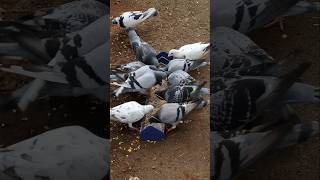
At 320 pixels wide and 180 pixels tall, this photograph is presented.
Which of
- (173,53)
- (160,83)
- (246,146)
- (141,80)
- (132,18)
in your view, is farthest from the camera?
(132,18)

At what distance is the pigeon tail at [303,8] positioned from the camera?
2025 mm

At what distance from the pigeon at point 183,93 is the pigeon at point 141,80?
0.47ft

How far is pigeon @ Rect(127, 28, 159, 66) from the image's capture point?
426 centimetres

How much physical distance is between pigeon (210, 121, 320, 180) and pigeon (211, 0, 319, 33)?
0.42 m

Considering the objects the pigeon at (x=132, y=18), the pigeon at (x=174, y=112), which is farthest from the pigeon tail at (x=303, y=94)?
the pigeon at (x=132, y=18)

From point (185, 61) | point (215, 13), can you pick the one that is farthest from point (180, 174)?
point (215, 13)

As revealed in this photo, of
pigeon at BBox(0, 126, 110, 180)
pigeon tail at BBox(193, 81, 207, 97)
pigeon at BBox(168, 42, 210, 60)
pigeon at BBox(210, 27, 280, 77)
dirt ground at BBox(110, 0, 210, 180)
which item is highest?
pigeon at BBox(210, 27, 280, 77)

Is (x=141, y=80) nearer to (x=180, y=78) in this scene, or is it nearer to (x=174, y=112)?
(x=180, y=78)

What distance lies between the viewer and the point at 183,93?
383 centimetres

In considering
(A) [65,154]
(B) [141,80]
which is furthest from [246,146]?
(B) [141,80]

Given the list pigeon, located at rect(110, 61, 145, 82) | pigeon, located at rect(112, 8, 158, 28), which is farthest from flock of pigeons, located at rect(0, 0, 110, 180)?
pigeon, located at rect(112, 8, 158, 28)

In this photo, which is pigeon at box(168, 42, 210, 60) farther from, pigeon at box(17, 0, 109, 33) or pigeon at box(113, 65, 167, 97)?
pigeon at box(17, 0, 109, 33)

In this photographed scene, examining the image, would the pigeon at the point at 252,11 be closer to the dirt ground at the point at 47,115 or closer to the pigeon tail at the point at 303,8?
the pigeon tail at the point at 303,8

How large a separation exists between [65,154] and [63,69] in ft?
1.12
